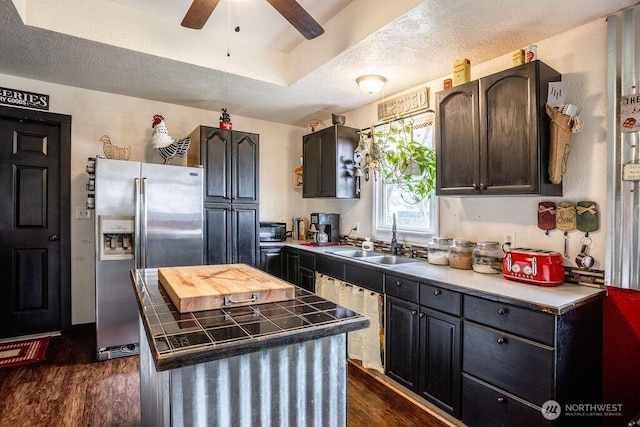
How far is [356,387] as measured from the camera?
100 inches

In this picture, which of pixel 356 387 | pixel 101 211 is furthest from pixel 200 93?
pixel 356 387

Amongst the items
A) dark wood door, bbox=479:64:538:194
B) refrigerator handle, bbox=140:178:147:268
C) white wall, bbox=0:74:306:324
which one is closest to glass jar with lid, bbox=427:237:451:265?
dark wood door, bbox=479:64:538:194

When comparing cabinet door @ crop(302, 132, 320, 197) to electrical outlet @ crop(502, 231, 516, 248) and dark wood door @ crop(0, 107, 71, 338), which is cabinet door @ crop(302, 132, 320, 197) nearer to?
electrical outlet @ crop(502, 231, 516, 248)

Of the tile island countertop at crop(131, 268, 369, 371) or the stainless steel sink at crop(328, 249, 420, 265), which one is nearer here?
the tile island countertop at crop(131, 268, 369, 371)

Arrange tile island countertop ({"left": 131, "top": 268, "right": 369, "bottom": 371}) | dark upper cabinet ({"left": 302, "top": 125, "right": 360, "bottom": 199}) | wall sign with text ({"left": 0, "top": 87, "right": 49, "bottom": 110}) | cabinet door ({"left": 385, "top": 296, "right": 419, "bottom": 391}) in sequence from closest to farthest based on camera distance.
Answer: tile island countertop ({"left": 131, "top": 268, "right": 369, "bottom": 371}) < cabinet door ({"left": 385, "top": 296, "right": 419, "bottom": 391}) < wall sign with text ({"left": 0, "top": 87, "right": 49, "bottom": 110}) < dark upper cabinet ({"left": 302, "top": 125, "right": 360, "bottom": 199})

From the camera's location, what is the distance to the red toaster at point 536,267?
2004 mm

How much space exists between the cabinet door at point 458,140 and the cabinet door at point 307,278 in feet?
5.02

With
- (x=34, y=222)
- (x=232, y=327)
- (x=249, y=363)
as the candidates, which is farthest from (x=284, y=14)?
(x=34, y=222)

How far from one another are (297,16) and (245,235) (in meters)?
2.54

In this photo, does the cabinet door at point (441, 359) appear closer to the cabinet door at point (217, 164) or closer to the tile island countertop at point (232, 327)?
the tile island countertop at point (232, 327)

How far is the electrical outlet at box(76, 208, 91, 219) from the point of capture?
11.4 feet

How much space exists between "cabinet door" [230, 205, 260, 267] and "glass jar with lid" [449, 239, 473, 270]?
221 centimetres

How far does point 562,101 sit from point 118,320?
370 centimetres

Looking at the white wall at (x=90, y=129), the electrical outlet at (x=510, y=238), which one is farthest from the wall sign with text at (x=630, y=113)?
the white wall at (x=90, y=129)
